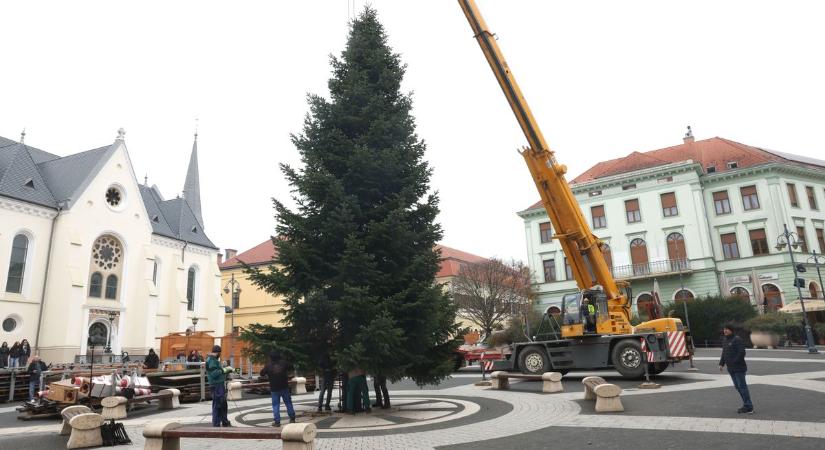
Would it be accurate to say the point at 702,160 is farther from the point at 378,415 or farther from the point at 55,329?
the point at 55,329

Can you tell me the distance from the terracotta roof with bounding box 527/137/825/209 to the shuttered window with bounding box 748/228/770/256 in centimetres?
532

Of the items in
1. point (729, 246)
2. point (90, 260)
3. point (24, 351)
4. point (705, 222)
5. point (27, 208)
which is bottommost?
point (24, 351)

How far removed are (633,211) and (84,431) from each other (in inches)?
1631

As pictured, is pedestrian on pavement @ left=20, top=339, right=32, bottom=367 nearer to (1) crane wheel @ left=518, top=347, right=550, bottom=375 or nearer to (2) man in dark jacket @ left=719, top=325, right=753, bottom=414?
(1) crane wheel @ left=518, top=347, right=550, bottom=375

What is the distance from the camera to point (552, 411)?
1056cm

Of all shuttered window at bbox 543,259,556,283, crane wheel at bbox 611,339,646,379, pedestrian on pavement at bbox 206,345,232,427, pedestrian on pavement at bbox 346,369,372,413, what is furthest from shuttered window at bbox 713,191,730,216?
pedestrian on pavement at bbox 206,345,232,427

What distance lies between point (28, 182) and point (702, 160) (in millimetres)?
51501

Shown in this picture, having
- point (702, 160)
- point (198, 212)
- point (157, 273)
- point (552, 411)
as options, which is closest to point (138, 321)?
point (157, 273)

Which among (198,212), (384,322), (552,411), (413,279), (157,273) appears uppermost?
(198,212)

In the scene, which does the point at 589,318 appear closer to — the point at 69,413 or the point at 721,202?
→ the point at 69,413

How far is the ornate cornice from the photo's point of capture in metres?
31.7

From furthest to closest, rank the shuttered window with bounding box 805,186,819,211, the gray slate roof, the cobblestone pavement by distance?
the shuttered window with bounding box 805,186,819,211, the gray slate roof, the cobblestone pavement

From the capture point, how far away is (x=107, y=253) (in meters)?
37.9

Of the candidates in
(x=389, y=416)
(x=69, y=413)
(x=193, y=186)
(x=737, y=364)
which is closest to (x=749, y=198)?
(x=737, y=364)
